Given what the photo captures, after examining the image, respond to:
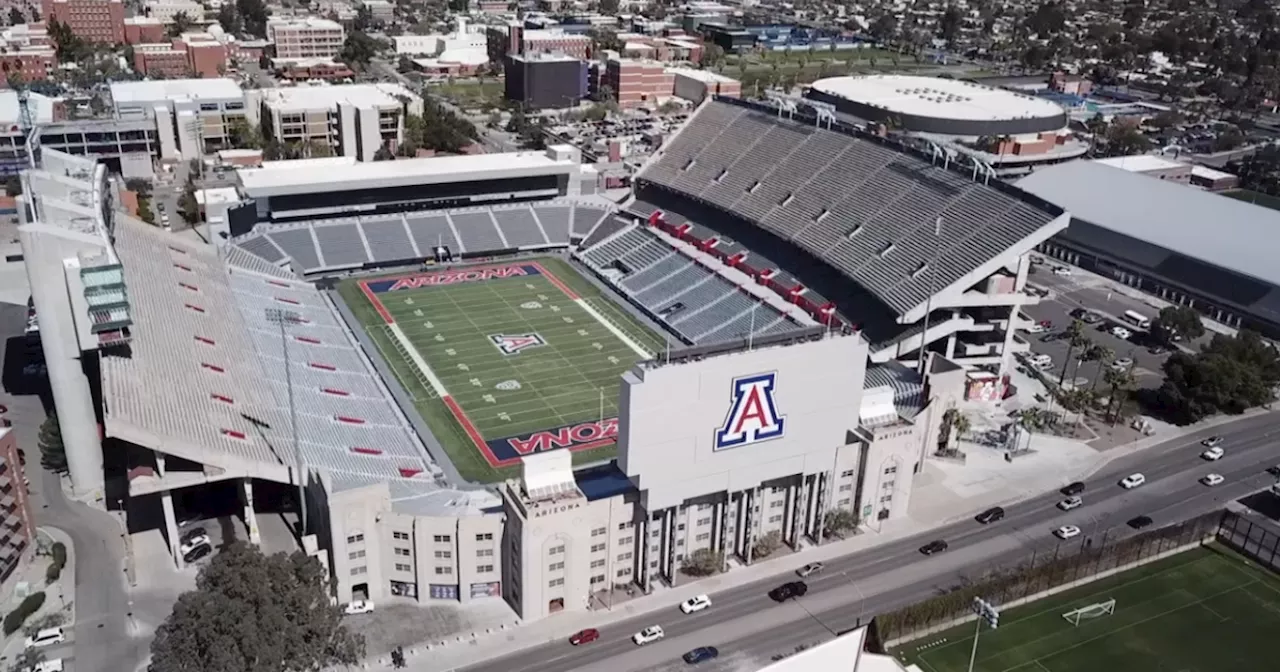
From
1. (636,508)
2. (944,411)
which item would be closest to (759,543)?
(636,508)

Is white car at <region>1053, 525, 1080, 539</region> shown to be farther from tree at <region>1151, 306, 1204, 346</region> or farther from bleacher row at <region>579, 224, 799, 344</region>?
tree at <region>1151, 306, 1204, 346</region>

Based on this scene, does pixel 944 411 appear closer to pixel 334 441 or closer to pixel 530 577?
pixel 530 577

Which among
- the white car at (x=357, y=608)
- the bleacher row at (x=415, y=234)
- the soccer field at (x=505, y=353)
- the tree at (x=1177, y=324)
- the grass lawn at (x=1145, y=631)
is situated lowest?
the grass lawn at (x=1145, y=631)

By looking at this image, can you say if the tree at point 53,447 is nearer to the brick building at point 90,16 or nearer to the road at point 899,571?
the road at point 899,571

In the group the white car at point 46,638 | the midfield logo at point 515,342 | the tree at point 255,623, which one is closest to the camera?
the tree at point 255,623

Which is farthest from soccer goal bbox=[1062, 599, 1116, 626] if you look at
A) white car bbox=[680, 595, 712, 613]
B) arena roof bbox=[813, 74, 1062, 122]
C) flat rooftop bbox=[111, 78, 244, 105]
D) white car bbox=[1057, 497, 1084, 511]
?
flat rooftop bbox=[111, 78, 244, 105]

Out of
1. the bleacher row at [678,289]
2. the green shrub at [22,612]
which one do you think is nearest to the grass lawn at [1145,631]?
the bleacher row at [678,289]
